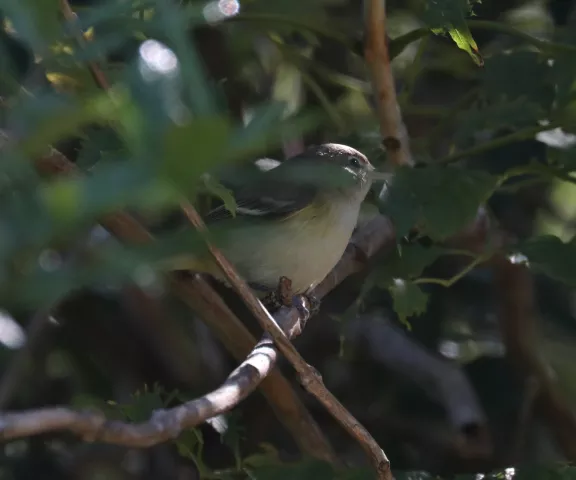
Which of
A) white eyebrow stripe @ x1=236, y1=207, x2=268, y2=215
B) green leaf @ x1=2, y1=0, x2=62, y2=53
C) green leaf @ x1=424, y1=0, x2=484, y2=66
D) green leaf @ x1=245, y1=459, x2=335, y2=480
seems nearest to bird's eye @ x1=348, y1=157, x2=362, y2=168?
white eyebrow stripe @ x1=236, y1=207, x2=268, y2=215

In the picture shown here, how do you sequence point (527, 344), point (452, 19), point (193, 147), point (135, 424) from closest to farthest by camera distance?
point (193, 147)
point (135, 424)
point (452, 19)
point (527, 344)

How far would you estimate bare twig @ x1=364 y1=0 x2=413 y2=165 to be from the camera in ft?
6.54

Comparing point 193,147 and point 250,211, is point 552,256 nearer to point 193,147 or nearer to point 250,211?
point 250,211

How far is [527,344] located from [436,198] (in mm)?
873

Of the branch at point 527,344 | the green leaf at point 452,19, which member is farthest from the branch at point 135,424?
the branch at point 527,344

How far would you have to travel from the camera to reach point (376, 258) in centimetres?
218

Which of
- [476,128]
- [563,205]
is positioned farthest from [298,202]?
[563,205]

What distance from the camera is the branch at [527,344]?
2498mm

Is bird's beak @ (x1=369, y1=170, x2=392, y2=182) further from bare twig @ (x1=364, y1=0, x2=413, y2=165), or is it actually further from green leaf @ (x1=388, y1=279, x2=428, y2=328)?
green leaf @ (x1=388, y1=279, x2=428, y2=328)

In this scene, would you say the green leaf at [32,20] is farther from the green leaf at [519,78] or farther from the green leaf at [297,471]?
the green leaf at [519,78]

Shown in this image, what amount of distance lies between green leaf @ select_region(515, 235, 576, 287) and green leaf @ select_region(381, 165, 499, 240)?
15 cm

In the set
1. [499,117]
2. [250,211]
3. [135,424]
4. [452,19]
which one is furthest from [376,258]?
[135,424]

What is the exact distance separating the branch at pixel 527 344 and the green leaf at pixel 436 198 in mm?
687

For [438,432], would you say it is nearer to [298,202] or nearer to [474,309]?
[474,309]
